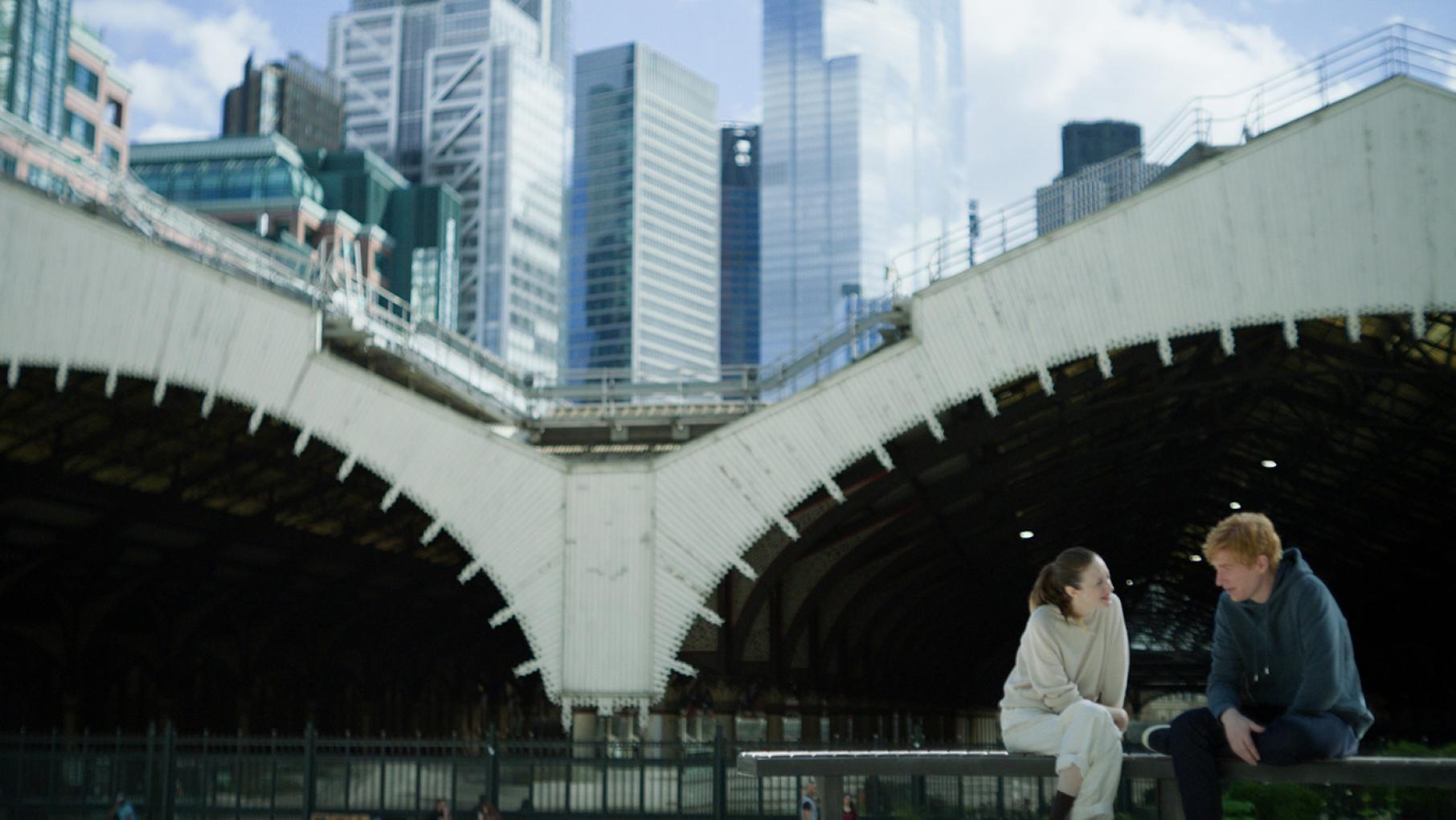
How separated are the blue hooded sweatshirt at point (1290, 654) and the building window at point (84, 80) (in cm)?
12471

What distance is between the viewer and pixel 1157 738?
6.42 m

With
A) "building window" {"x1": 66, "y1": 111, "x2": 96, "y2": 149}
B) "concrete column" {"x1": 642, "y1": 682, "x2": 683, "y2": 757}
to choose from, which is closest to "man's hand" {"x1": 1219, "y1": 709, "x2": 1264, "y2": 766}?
"concrete column" {"x1": 642, "y1": 682, "x2": 683, "y2": 757}

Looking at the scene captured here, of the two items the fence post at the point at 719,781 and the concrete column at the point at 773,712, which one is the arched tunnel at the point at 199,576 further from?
the concrete column at the point at 773,712

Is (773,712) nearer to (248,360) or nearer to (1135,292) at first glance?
(248,360)

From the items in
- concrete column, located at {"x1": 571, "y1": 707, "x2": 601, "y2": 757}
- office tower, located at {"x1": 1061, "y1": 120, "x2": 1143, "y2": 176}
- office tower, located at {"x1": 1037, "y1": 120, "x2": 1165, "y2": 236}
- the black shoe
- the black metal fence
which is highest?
office tower, located at {"x1": 1061, "y1": 120, "x2": 1143, "y2": 176}

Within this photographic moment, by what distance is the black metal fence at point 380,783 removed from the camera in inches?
1064

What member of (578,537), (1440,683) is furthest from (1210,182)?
(1440,683)

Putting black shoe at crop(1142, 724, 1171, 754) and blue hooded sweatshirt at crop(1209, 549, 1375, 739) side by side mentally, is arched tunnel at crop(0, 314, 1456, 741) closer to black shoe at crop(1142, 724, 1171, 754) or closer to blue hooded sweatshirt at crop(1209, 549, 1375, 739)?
blue hooded sweatshirt at crop(1209, 549, 1375, 739)

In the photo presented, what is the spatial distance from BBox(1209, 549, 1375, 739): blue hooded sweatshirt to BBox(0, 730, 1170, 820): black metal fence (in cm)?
1952

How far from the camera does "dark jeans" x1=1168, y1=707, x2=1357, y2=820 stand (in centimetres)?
591

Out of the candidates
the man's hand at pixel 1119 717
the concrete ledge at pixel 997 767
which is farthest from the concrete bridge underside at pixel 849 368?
the concrete ledge at pixel 997 767

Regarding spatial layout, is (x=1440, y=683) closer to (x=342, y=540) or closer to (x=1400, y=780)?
(x=342, y=540)

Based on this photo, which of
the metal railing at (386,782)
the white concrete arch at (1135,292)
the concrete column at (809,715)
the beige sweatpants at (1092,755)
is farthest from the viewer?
the concrete column at (809,715)

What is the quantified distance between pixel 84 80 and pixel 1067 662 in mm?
125471
